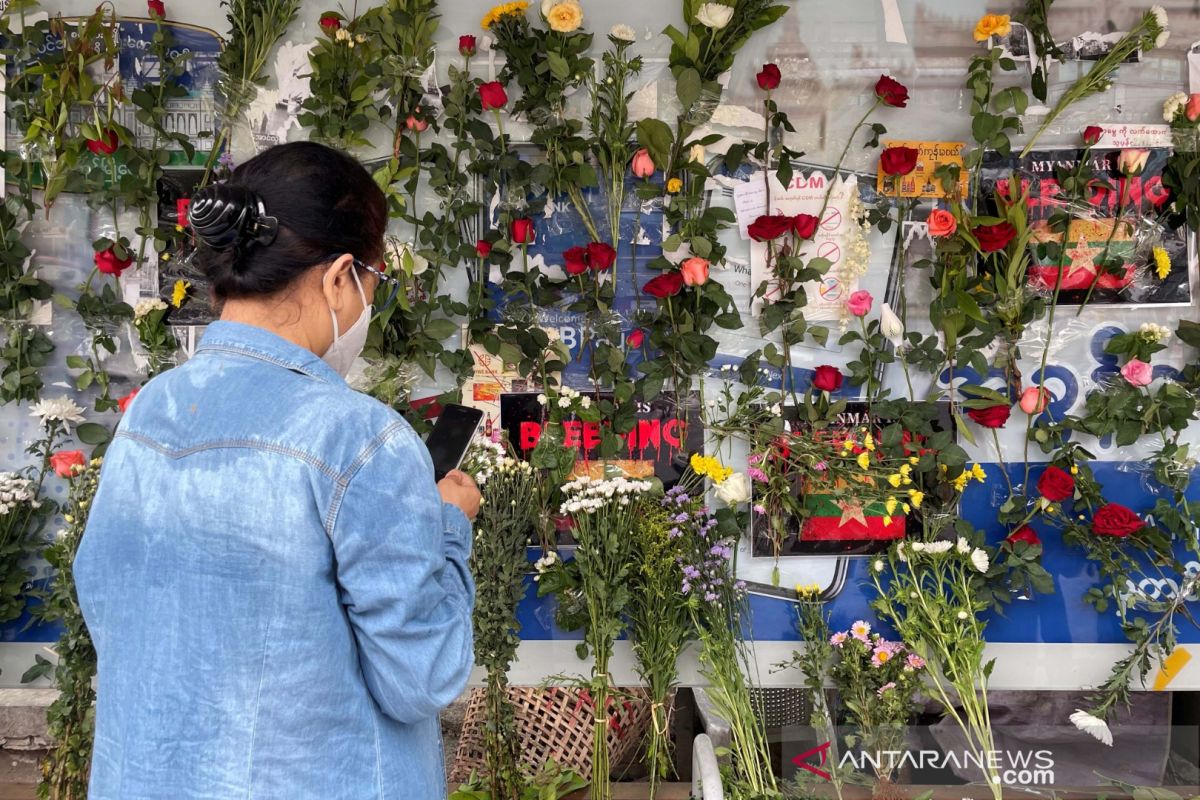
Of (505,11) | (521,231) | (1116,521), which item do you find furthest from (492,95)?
(1116,521)

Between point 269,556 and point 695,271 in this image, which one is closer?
point 269,556

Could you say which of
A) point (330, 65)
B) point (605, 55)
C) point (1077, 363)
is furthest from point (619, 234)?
point (1077, 363)

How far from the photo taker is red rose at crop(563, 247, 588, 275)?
9.04 feet

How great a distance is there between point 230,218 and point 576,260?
162cm

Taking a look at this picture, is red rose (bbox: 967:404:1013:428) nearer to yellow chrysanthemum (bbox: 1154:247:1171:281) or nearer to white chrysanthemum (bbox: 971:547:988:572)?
white chrysanthemum (bbox: 971:547:988:572)

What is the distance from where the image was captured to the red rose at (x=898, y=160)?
2738 millimetres

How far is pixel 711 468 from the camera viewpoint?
277 cm

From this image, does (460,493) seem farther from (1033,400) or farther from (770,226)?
(1033,400)

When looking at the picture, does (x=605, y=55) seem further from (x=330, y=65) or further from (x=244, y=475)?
(x=244, y=475)

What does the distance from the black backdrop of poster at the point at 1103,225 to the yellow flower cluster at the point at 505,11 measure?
1487 millimetres

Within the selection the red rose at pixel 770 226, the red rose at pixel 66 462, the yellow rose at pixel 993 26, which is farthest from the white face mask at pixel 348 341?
the yellow rose at pixel 993 26

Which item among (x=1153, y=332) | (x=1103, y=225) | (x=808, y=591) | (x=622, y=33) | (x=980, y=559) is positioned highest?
(x=622, y=33)

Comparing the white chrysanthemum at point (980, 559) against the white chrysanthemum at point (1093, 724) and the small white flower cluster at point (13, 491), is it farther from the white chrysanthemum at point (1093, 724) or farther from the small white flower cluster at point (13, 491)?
the small white flower cluster at point (13, 491)

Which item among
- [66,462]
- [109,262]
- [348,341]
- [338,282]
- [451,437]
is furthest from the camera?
[109,262]
